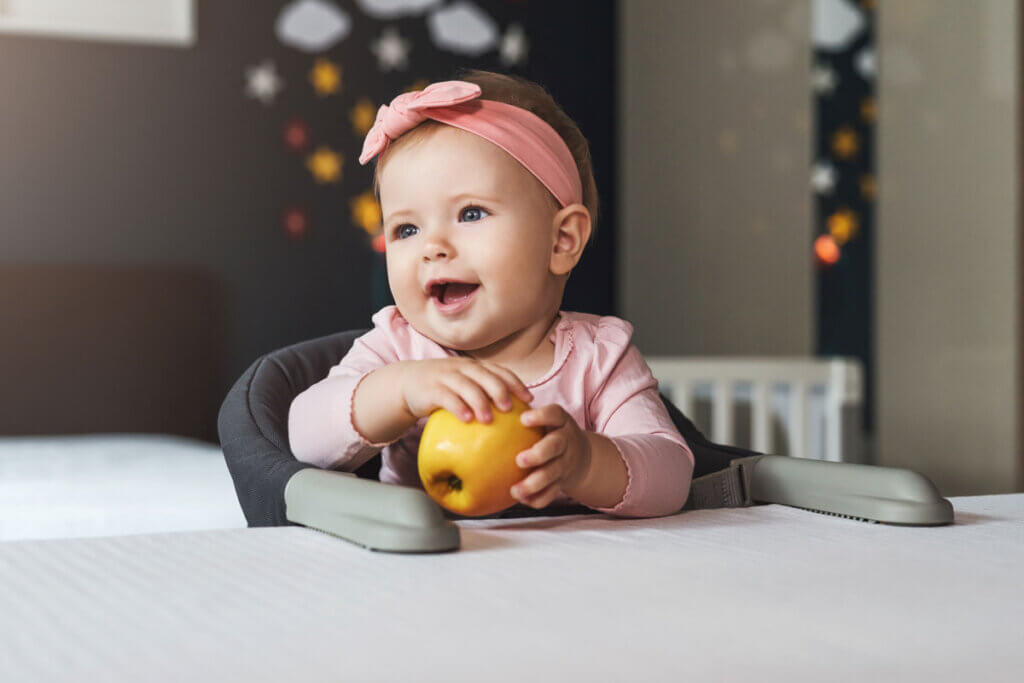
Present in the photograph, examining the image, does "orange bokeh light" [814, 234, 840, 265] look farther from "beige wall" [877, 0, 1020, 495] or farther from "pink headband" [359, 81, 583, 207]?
"pink headband" [359, 81, 583, 207]

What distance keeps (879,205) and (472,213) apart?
1913mm

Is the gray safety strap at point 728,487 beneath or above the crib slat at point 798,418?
above

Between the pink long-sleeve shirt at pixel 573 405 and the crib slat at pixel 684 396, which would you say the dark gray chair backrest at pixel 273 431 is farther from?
the crib slat at pixel 684 396

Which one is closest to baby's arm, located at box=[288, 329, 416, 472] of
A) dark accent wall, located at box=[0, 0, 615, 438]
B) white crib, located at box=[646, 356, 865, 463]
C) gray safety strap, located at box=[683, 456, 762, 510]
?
gray safety strap, located at box=[683, 456, 762, 510]

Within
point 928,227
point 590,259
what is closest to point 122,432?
point 590,259

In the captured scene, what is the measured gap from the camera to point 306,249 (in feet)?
11.1

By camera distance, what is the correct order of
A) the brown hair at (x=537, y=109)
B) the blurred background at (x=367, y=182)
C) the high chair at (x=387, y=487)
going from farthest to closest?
the blurred background at (x=367, y=182) < the brown hair at (x=537, y=109) < the high chair at (x=387, y=487)

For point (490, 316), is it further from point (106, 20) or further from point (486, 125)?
point (106, 20)

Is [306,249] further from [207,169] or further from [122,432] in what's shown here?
[122,432]

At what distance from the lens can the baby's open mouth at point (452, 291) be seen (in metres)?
0.77

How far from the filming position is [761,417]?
2.24 metres

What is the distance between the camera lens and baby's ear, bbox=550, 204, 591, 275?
0.81 metres

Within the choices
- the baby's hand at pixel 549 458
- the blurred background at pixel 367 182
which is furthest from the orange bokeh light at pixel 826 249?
the baby's hand at pixel 549 458

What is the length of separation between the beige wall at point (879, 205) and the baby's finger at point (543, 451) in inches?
69.7
